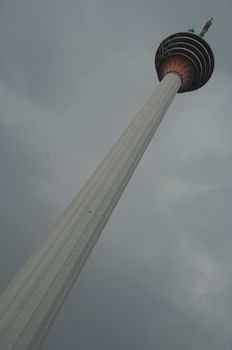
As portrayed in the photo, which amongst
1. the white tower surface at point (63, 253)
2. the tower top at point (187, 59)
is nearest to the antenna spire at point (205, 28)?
the tower top at point (187, 59)

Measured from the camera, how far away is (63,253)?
1686 centimetres

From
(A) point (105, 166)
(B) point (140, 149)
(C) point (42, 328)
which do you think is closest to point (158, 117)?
(B) point (140, 149)

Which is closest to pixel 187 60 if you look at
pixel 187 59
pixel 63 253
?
pixel 187 59

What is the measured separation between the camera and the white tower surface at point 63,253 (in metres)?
13.9

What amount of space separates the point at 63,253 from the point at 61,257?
10.3 inches

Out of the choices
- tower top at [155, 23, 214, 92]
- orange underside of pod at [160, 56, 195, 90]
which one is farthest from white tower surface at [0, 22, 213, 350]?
tower top at [155, 23, 214, 92]

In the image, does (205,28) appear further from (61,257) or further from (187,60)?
(61,257)

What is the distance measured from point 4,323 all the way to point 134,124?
19.6 metres

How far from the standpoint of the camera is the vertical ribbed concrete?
13892mm

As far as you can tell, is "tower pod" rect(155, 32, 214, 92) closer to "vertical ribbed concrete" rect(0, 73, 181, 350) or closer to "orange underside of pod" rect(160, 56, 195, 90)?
"orange underside of pod" rect(160, 56, 195, 90)

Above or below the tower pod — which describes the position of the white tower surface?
below

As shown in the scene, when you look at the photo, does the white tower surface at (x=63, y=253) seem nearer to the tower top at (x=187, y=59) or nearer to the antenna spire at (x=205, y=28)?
the tower top at (x=187, y=59)

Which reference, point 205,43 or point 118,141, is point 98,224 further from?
point 205,43

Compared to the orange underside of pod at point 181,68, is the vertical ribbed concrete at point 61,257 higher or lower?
lower
